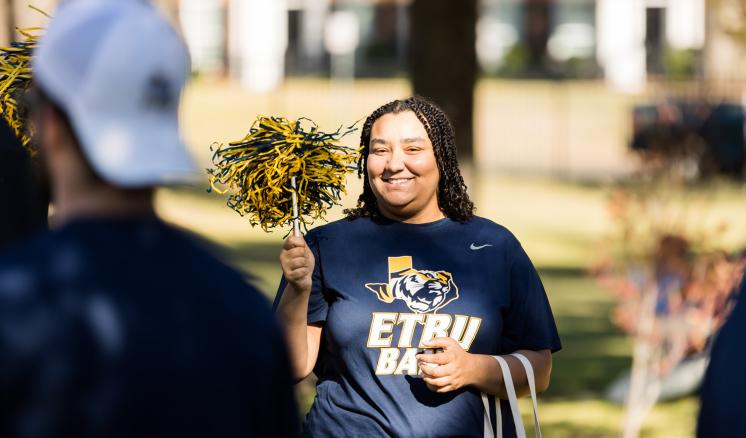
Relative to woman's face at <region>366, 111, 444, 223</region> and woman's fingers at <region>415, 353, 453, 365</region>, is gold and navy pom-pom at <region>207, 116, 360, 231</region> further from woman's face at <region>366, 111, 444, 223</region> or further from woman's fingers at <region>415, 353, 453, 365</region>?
woman's fingers at <region>415, 353, 453, 365</region>

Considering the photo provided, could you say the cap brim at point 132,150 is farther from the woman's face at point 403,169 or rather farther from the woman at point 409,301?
the woman's face at point 403,169

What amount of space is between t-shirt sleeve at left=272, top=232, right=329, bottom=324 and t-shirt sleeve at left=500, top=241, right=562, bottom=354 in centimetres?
56

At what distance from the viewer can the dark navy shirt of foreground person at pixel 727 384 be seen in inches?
100

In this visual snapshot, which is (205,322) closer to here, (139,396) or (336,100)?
(139,396)

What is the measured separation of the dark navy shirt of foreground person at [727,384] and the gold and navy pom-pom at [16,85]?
2.24m

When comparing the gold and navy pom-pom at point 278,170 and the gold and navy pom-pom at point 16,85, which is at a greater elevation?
the gold and navy pom-pom at point 16,85

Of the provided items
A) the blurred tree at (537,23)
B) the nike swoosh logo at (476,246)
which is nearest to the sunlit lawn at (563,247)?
the nike swoosh logo at (476,246)

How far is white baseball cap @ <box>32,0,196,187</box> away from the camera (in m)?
2.14

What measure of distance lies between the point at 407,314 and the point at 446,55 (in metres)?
5.63

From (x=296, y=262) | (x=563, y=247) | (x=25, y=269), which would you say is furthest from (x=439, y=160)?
(x=563, y=247)

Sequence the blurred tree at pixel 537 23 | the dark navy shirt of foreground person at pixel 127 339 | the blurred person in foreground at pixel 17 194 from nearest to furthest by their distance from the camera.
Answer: the dark navy shirt of foreground person at pixel 127 339, the blurred person in foreground at pixel 17 194, the blurred tree at pixel 537 23

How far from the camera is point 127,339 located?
6.86ft

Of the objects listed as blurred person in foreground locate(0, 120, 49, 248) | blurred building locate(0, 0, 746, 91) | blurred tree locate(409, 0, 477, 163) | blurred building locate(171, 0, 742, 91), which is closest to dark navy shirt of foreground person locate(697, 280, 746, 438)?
→ blurred person in foreground locate(0, 120, 49, 248)

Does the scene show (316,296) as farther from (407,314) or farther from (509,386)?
(509,386)
